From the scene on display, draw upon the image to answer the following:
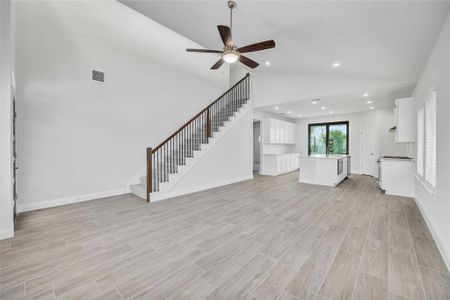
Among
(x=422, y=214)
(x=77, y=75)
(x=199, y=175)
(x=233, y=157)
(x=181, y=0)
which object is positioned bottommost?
(x=422, y=214)

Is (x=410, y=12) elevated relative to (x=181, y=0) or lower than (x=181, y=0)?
lower

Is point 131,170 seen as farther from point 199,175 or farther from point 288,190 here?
point 288,190

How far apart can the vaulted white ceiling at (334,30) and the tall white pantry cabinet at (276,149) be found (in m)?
3.56

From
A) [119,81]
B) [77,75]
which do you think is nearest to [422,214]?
[119,81]

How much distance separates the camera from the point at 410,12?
7.34ft

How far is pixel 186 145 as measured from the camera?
5.24 meters

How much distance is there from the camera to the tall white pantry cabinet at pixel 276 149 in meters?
7.82

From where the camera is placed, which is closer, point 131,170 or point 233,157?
point 131,170

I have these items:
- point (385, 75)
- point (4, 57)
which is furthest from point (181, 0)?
point (385, 75)

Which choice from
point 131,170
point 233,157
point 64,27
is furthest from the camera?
point 233,157

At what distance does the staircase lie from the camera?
4.41 meters

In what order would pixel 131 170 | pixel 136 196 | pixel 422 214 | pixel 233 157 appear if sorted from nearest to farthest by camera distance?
pixel 422 214 < pixel 136 196 < pixel 131 170 < pixel 233 157

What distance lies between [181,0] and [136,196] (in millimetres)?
4213

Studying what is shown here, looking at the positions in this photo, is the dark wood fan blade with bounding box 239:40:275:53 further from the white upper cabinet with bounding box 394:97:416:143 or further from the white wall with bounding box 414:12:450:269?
the white upper cabinet with bounding box 394:97:416:143
